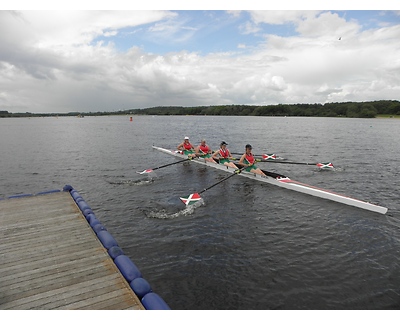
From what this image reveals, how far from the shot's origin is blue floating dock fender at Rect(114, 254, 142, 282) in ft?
22.0

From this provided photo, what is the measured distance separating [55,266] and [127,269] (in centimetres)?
197

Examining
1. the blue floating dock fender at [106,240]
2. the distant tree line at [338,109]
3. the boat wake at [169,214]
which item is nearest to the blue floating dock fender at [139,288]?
the blue floating dock fender at [106,240]

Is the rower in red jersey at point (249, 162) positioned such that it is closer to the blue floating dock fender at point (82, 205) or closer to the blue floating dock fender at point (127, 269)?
the blue floating dock fender at point (82, 205)

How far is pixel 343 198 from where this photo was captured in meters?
14.2

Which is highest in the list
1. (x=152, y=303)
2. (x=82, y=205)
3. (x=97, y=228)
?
(x=82, y=205)

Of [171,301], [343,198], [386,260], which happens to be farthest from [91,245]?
[343,198]

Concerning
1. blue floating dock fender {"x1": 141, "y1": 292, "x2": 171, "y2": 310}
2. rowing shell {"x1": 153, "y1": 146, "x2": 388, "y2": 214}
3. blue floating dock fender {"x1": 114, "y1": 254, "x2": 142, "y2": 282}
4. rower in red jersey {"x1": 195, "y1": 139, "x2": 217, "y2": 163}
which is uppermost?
rower in red jersey {"x1": 195, "y1": 139, "x2": 217, "y2": 163}

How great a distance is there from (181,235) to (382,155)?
27964 mm

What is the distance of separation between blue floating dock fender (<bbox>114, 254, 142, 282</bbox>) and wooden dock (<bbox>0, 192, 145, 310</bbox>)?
123 millimetres

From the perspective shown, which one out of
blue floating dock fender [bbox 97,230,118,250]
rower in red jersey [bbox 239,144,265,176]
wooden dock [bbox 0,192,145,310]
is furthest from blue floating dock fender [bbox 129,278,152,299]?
rower in red jersey [bbox 239,144,265,176]

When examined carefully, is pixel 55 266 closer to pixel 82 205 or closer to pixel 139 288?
pixel 139 288

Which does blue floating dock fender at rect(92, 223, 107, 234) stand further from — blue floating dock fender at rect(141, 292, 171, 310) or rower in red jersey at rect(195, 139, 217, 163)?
rower in red jersey at rect(195, 139, 217, 163)

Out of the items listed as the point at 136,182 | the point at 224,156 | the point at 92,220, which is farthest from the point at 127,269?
the point at 224,156

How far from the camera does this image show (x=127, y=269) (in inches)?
272
